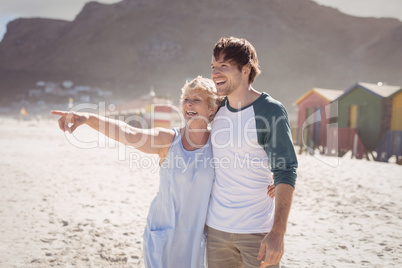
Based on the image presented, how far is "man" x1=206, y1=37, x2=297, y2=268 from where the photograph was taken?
192cm

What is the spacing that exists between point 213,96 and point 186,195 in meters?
0.80

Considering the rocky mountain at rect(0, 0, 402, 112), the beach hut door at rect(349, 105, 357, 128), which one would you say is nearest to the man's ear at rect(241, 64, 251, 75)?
the beach hut door at rect(349, 105, 357, 128)

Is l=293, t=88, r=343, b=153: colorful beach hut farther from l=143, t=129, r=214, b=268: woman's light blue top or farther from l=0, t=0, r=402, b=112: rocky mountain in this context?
l=0, t=0, r=402, b=112: rocky mountain

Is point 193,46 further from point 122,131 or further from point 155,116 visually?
point 122,131

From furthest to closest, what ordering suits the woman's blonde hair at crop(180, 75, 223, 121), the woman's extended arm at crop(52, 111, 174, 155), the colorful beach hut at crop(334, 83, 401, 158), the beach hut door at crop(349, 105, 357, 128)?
the beach hut door at crop(349, 105, 357, 128)
the colorful beach hut at crop(334, 83, 401, 158)
the woman's blonde hair at crop(180, 75, 223, 121)
the woman's extended arm at crop(52, 111, 174, 155)

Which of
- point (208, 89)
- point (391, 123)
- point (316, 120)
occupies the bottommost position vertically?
point (208, 89)

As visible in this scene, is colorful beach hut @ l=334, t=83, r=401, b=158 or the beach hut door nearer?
colorful beach hut @ l=334, t=83, r=401, b=158

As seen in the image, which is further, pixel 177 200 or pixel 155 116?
pixel 155 116

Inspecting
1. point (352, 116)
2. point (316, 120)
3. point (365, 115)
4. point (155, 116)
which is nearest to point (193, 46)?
point (155, 116)

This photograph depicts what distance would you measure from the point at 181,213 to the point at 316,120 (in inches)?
645

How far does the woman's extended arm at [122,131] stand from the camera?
1842mm

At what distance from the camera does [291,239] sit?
4812 mm

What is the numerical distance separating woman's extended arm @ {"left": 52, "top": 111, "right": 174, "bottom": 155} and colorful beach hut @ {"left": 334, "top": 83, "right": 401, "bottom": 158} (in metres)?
13.2

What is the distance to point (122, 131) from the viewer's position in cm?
210
